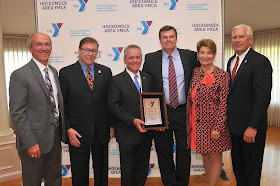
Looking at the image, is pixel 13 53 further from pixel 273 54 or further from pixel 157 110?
pixel 273 54

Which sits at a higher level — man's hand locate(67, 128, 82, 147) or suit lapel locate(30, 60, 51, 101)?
suit lapel locate(30, 60, 51, 101)

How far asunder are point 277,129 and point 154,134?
7.23m

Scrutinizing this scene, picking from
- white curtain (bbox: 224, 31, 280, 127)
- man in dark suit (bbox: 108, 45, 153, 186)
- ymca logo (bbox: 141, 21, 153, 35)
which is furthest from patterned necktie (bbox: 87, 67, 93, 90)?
white curtain (bbox: 224, 31, 280, 127)

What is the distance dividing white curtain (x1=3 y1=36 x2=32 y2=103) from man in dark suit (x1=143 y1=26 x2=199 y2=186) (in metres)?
7.81

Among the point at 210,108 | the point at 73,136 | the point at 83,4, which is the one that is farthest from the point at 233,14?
the point at 73,136

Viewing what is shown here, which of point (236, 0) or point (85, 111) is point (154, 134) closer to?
point (85, 111)

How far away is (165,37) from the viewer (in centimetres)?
268

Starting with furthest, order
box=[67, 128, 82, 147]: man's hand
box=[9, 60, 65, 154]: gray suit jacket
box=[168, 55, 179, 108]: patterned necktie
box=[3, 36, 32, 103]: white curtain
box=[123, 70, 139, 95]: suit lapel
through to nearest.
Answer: box=[3, 36, 32, 103]: white curtain, box=[168, 55, 179, 108]: patterned necktie, box=[123, 70, 139, 95]: suit lapel, box=[67, 128, 82, 147]: man's hand, box=[9, 60, 65, 154]: gray suit jacket

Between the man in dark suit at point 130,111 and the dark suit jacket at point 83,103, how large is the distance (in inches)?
5.2

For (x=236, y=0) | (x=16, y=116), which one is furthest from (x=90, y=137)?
(x=236, y=0)

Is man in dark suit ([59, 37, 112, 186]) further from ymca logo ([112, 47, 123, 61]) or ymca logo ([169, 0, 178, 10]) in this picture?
ymca logo ([169, 0, 178, 10])

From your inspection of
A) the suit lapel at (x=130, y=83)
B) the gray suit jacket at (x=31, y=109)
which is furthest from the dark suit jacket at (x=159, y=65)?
the gray suit jacket at (x=31, y=109)

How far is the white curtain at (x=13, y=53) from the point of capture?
8805 mm

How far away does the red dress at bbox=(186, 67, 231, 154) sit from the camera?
2.34 m
